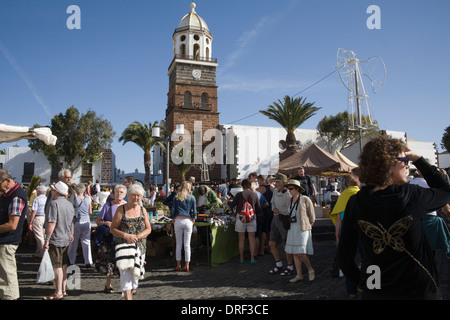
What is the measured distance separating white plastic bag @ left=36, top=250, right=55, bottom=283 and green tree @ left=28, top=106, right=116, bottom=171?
37.0m

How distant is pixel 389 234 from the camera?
7.00ft

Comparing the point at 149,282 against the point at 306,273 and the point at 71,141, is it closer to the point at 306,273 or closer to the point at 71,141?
the point at 306,273

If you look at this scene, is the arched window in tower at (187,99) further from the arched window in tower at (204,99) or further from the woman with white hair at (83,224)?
the woman with white hair at (83,224)

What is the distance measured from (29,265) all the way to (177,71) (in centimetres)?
3703

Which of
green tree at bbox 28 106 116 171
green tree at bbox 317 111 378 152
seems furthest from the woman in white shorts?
green tree at bbox 317 111 378 152

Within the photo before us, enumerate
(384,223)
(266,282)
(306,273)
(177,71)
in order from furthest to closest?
1. (177,71)
2. (306,273)
3. (266,282)
4. (384,223)

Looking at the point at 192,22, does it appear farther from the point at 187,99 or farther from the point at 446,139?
the point at 446,139

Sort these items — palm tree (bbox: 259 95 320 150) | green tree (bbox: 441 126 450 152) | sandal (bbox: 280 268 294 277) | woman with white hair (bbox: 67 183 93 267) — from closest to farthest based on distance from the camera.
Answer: sandal (bbox: 280 268 294 277)
woman with white hair (bbox: 67 183 93 267)
palm tree (bbox: 259 95 320 150)
green tree (bbox: 441 126 450 152)

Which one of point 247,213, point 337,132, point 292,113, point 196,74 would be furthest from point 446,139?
point 247,213

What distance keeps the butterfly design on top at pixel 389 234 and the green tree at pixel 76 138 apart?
136 feet

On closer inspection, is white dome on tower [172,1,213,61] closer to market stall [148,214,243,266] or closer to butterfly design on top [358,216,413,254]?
Answer: market stall [148,214,243,266]

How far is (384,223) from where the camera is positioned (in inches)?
84.7

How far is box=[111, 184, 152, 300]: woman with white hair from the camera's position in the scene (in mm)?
4637

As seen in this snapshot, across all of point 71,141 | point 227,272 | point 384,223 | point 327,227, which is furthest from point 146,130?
point 384,223
